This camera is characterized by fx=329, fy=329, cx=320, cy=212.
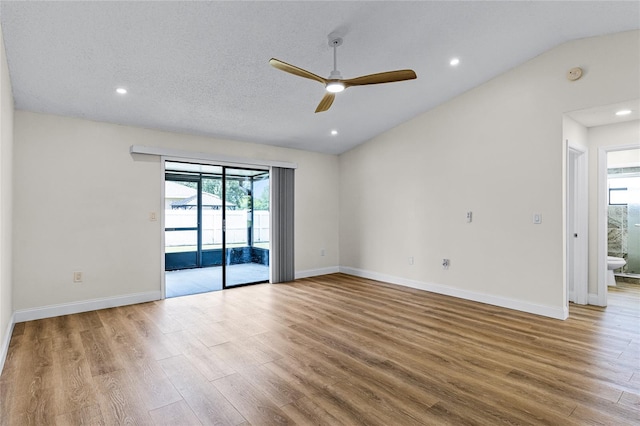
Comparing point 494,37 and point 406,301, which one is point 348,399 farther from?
point 494,37

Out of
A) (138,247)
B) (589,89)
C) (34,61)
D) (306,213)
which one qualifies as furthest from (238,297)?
(589,89)

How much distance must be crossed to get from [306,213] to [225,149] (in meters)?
1.95

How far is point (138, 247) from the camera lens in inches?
179

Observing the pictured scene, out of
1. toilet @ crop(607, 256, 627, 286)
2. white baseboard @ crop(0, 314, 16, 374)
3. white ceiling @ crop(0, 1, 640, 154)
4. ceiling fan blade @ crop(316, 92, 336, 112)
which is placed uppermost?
white ceiling @ crop(0, 1, 640, 154)

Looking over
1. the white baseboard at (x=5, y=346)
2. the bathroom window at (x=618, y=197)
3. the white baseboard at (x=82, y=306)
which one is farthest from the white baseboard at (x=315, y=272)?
the bathroom window at (x=618, y=197)

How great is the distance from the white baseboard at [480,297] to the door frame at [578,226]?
84 centimetres

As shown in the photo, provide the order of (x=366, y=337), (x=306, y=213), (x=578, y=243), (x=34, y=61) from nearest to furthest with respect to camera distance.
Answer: (x=34, y=61)
(x=366, y=337)
(x=578, y=243)
(x=306, y=213)

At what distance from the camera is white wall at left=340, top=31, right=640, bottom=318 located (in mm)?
3730

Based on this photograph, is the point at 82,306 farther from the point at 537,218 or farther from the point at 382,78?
the point at 537,218

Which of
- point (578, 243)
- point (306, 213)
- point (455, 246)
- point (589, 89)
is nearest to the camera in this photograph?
point (589, 89)


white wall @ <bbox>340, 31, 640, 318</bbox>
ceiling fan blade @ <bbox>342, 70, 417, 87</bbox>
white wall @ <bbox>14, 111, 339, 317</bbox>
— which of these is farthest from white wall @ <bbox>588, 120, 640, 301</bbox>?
white wall @ <bbox>14, 111, 339, 317</bbox>

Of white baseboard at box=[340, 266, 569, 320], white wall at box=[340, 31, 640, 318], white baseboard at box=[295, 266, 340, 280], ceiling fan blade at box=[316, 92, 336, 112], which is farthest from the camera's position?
white baseboard at box=[295, 266, 340, 280]

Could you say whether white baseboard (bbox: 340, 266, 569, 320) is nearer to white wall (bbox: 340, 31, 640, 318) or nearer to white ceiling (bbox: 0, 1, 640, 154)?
white wall (bbox: 340, 31, 640, 318)

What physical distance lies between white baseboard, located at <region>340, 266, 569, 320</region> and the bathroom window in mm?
3486
